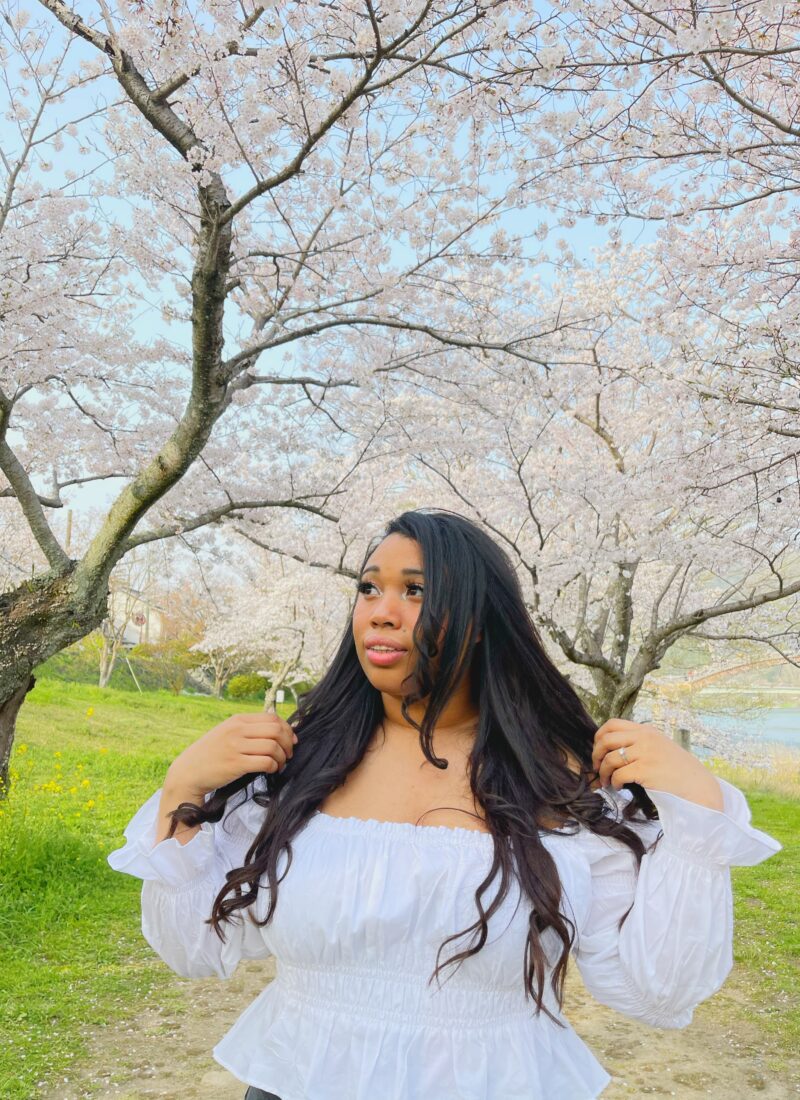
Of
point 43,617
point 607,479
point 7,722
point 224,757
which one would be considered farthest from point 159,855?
point 607,479

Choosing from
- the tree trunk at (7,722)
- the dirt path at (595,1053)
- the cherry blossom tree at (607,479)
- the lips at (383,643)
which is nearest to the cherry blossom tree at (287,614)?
the cherry blossom tree at (607,479)

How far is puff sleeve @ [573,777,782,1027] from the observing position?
1327 mm

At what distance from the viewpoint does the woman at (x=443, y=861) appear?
4.43 ft

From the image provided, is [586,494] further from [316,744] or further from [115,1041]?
[316,744]

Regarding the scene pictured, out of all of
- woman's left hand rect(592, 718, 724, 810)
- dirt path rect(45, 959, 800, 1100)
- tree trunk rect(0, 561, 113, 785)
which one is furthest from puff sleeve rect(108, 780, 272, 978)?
tree trunk rect(0, 561, 113, 785)

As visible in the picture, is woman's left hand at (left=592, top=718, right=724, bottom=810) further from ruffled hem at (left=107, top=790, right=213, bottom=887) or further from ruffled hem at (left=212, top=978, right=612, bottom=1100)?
ruffled hem at (left=107, top=790, right=213, bottom=887)

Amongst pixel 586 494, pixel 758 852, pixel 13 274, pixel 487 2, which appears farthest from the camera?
pixel 586 494

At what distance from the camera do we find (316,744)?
5.54 feet

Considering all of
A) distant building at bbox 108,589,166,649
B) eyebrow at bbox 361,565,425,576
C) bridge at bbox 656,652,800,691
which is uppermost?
bridge at bbox 656,652,800,691

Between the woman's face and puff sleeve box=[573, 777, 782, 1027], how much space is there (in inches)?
17.7

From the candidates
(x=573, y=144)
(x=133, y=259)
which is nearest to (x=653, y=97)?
(x=573, y=144)

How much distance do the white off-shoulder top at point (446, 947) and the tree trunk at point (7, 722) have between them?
475 cm

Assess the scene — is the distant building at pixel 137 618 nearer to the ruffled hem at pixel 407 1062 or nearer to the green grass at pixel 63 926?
the green grass at pixel 63 926

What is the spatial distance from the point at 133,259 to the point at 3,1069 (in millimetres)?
5504
